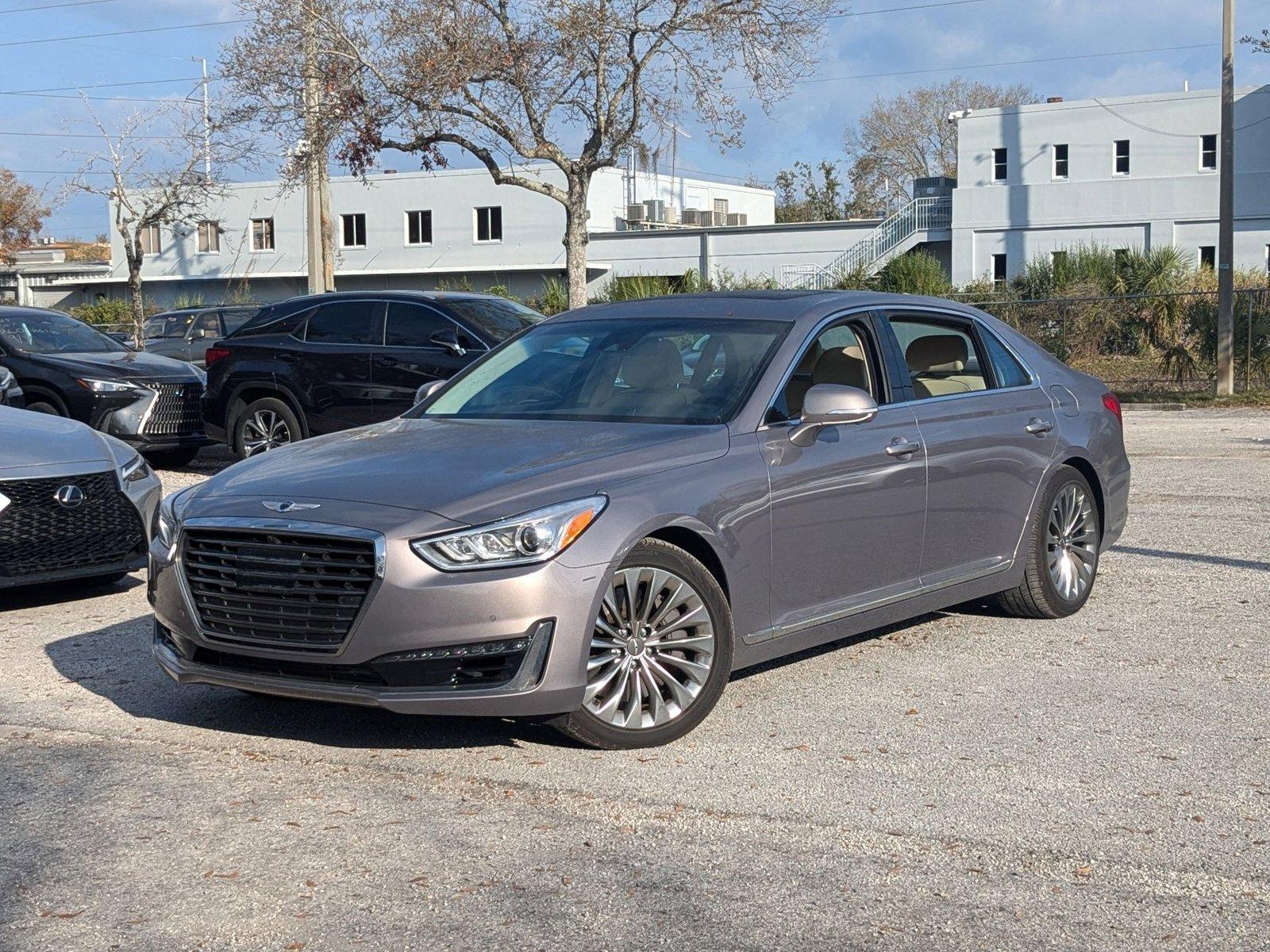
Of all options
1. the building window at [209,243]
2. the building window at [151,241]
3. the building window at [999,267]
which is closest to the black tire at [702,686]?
the building window at [999,267]

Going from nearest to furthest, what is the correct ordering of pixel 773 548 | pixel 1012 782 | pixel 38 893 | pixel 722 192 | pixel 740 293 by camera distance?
pixel 38 893, pixel 1012 782, pixel 773 548, pixel 740 293, pixel 722 192

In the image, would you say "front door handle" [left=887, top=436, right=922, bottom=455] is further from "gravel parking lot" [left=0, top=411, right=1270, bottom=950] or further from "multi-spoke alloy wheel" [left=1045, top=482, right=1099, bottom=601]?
"multi-spoke alloy wheel" [left=1045, top=482, right=1099, bottom=601]

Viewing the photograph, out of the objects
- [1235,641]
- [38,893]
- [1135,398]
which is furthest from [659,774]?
[1135,398]

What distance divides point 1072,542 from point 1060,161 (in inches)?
1911

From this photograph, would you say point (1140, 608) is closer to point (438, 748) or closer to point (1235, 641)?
point (1235, 641)

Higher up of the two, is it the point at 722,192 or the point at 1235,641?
the point at 722,192

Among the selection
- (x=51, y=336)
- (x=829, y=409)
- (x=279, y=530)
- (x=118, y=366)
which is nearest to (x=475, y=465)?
(x=279, y=530)

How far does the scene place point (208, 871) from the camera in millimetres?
4234

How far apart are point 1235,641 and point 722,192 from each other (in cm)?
6991

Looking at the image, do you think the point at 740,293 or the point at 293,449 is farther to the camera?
the point at 740,293

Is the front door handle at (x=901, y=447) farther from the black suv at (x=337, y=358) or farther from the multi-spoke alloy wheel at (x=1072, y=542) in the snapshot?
the black suv at (x=337, y=358)

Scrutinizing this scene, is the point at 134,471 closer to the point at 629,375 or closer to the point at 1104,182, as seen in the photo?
the point at 629,375

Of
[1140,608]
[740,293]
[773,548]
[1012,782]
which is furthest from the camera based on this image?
[1140,608]

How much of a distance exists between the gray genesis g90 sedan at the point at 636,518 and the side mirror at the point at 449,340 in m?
6.72
